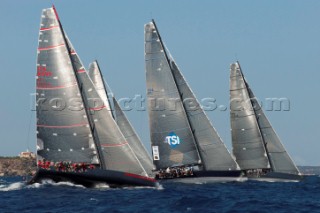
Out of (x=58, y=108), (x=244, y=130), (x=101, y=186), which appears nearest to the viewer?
(x=101, y=186)

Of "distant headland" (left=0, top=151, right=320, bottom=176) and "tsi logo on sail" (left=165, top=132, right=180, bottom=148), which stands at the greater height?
"tsi logo on sail" (left=165, top=132, right=180, bottom=148)

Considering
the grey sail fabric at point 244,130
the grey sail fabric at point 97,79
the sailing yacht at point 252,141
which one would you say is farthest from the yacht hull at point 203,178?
the grey sail fabric at point 97,79

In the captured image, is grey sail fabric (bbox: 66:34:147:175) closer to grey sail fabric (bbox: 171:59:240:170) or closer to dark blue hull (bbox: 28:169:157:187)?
dark blue hull (bbox: 28:169:157:187)

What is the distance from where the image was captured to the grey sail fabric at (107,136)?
49219 millimetres

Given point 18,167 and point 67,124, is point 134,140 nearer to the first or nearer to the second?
point 67,124

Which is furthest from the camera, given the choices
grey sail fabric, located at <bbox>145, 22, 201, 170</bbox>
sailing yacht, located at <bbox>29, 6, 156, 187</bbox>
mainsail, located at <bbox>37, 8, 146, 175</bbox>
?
grey sail fabric, located at <bbox>145, 22, 201, 170</bbox>

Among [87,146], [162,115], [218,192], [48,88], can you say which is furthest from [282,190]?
[48,88]

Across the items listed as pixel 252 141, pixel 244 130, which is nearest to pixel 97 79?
pixel 244 130

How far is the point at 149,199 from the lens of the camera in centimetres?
4191

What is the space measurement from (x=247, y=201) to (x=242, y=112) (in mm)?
26640

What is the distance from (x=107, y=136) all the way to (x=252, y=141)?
2155 cm

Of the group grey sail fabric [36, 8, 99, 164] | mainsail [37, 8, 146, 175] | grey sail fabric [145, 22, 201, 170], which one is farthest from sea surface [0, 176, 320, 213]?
grey sail fabric [145, 22, 201, 170]

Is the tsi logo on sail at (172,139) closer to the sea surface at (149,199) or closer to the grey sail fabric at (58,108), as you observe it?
the sea surface at (149,199)

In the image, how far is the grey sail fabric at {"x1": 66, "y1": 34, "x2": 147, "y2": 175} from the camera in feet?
161
